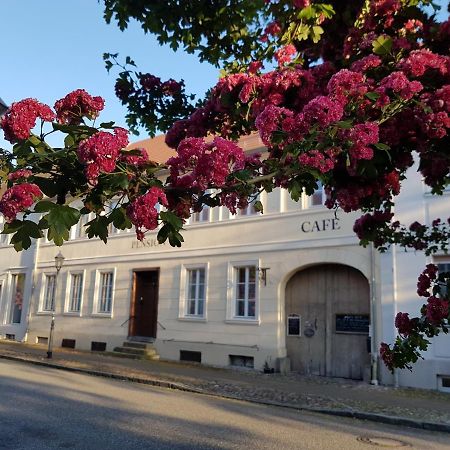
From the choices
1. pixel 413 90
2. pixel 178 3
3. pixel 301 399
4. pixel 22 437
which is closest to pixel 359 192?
pixel 413 90

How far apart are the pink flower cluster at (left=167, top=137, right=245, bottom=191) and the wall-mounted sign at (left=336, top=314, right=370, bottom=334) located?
12210mm

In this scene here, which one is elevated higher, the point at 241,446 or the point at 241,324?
the point at 241,324

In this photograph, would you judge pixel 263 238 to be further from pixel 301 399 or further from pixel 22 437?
pixel 22 437

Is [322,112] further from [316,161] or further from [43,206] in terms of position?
[43,206]

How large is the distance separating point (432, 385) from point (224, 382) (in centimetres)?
497

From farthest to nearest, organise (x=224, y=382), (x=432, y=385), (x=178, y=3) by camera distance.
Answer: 1. (x=224, y=382)
2. (x=432, y=385)
3. (x=178, y=3)

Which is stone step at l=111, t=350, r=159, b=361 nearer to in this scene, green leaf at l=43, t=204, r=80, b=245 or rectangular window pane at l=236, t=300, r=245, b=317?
rectangular window pane at l=236, t=300, r=245, b=317

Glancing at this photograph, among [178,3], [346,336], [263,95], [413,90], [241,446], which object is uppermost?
[178,3]

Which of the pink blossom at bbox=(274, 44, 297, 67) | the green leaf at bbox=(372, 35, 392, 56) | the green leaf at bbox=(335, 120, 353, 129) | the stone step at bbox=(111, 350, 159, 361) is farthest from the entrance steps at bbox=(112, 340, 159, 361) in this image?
the green leaf at bbox=(335, 120, 353, 129)

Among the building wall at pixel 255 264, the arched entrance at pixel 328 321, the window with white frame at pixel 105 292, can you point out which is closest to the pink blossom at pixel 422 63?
the building wall at pixel 255 264

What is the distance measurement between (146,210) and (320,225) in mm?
12713

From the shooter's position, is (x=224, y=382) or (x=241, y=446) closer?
(x=241, y=446)

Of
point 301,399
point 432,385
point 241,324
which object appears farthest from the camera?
point 241,324

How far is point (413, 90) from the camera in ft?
11.2
